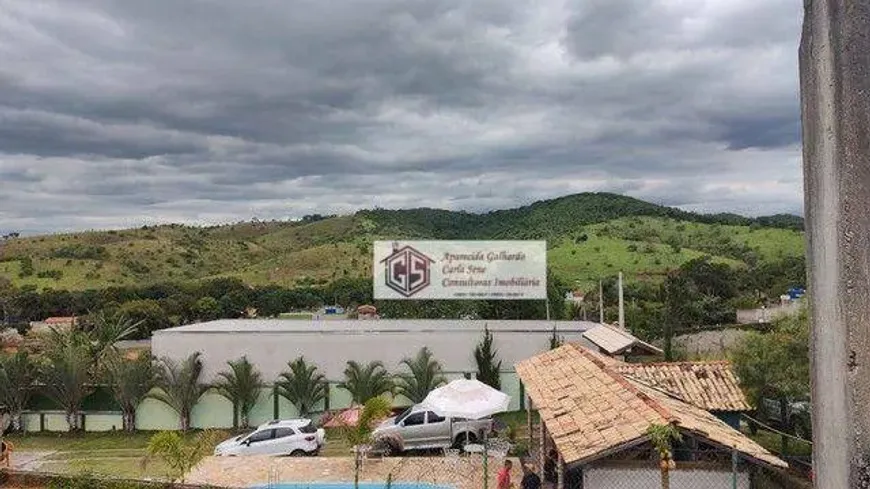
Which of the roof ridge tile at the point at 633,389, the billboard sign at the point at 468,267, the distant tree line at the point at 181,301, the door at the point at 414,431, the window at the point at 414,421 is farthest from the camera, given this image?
the distant tree line at the point at 181,301

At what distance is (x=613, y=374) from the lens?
47.9 ft

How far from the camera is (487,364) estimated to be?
27469mm

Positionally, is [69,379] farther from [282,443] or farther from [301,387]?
[282,443]

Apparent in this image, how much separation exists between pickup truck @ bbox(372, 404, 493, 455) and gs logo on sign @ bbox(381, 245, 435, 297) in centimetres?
1236

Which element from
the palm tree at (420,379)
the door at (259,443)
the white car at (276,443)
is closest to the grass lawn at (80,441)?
the white car at (276,443)

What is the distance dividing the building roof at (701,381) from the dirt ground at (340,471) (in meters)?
4.01

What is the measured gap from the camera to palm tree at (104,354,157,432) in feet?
86.4

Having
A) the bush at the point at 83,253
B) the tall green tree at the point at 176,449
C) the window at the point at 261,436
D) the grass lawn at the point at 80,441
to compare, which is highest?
the bush at the point at 83,253

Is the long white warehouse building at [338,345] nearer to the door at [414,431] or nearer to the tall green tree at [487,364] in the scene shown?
the tall green tree at [487,364]

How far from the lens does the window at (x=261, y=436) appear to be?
20.0 metres

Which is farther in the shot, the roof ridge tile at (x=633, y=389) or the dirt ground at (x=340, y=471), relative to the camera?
the dirt ground at (x=340, y=471)

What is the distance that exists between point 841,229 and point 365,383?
2497cm

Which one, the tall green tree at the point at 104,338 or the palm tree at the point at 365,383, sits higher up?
the tall green tree at the point at 104,338

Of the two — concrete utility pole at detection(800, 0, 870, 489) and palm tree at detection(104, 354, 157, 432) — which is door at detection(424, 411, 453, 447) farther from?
concrete utility pole at detection(800, 0, 870, 489)
